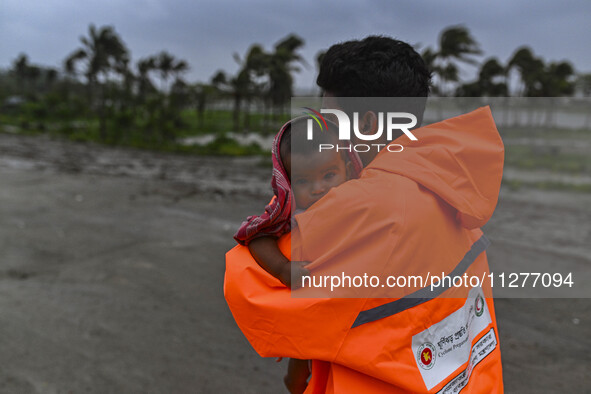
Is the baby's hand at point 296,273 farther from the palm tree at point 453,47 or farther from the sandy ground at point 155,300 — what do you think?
the palm tree at point 453,47

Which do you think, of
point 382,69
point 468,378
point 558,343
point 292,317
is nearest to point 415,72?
point 382,69

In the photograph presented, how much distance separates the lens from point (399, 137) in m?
1.19

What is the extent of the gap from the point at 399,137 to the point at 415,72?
17cm

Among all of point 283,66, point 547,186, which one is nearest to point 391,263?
point 547,186

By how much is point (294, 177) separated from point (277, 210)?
109mm

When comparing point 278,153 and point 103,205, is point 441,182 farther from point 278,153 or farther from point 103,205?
point 103,205

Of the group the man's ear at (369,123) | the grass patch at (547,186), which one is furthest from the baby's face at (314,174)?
the grass patch at (547,186)

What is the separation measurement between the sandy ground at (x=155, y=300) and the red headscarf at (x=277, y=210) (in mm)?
2089

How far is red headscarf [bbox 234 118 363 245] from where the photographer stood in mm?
1247

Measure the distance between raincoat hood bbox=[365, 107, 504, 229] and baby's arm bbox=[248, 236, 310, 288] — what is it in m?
0.31

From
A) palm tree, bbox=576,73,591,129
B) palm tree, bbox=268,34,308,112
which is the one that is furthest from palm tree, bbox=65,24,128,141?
palm tree, bbox=576,73,591,129

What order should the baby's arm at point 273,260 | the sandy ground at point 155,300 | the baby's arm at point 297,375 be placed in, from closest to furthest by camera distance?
1. the baby's arm at point 273,260
2. the baby's arm at point 297,375
3. the sandy ground at point 155,300

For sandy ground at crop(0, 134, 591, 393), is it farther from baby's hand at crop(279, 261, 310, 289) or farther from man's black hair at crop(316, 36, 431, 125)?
man's black hair at crop(316, 36, 431, 125)

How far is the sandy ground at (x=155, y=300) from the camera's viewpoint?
3.14 metres
